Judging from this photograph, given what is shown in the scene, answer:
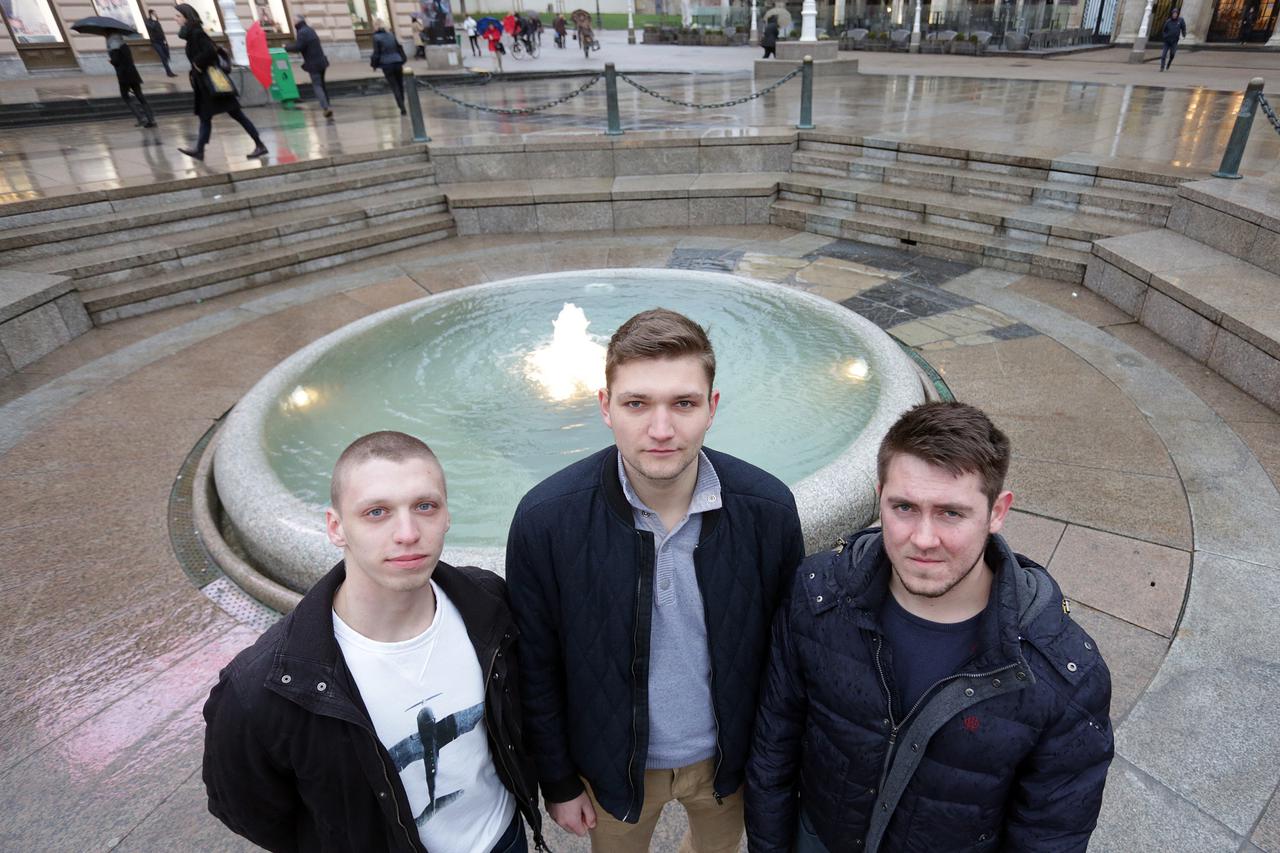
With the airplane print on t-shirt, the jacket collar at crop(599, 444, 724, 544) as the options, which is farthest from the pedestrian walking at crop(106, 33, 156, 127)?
the airplane print on t-shirt

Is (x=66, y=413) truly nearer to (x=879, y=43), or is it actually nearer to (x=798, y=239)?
(x=798, y=239)

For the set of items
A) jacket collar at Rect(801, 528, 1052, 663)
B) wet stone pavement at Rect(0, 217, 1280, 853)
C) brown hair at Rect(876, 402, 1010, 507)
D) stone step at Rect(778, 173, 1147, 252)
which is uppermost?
brown hair at Rect(876, 402, 1010, 507)

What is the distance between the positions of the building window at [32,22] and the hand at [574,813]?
3128 cm

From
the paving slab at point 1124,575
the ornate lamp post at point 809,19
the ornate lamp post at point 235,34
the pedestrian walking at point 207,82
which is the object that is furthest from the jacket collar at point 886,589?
the ornate lamp post at point 809,19

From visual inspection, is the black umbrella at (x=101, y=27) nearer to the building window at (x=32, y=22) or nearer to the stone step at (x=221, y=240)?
the stone step at (x=221, y=240)

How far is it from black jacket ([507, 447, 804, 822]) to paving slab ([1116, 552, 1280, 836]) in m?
1.98

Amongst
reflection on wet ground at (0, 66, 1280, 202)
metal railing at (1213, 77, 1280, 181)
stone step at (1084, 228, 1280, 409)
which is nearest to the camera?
stone step at (1084, 228, 1280, 409)

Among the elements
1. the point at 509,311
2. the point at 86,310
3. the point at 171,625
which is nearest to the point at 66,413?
the point at 86,310

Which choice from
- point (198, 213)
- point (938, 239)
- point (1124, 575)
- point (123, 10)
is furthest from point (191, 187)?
point (123, 10)

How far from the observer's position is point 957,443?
158 centimetres

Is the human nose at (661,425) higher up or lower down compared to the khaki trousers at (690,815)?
higher up

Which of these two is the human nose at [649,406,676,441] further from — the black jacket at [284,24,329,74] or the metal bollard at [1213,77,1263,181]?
the black jacket at [284,24,329,74]

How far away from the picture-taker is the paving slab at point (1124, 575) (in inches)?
139

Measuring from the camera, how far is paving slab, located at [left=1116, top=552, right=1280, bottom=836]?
2.73 meters
